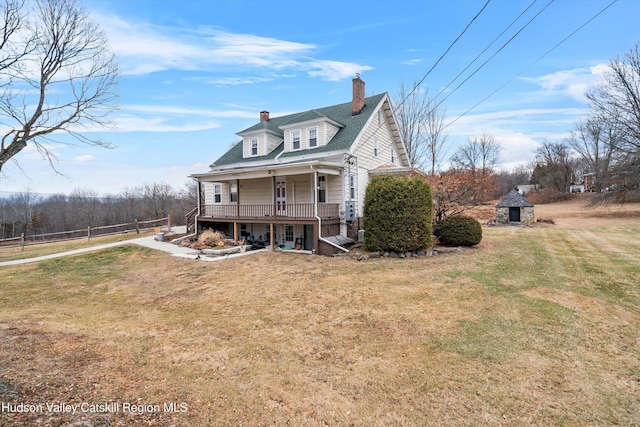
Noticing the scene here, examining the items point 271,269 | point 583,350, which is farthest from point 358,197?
point 583,350

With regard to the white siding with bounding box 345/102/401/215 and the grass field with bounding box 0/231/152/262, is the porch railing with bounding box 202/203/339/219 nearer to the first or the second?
the white siding with bounding box 345/102/401/215

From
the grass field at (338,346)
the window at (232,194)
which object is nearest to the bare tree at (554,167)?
the grass field at (338,346)

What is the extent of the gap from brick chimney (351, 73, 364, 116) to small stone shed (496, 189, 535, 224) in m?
15.4

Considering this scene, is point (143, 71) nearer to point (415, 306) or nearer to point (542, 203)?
point (415, 306)

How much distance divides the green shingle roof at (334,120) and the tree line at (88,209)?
29664 mm

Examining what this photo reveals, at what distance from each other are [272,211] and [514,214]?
20.0 metres

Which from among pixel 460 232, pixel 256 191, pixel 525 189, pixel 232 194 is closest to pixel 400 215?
pixel 460 232

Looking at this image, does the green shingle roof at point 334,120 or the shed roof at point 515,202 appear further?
the shed roof at point 515,202

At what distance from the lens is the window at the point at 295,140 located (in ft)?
56.7

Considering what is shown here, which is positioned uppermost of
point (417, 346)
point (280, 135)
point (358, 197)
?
point (280, 135)

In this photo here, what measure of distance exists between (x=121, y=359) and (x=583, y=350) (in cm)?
732

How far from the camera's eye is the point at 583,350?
4543mm

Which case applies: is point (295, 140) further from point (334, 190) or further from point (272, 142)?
point (334, 190)

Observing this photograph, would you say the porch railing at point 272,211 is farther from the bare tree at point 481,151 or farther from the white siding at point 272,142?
the bare tree at point 481,151
